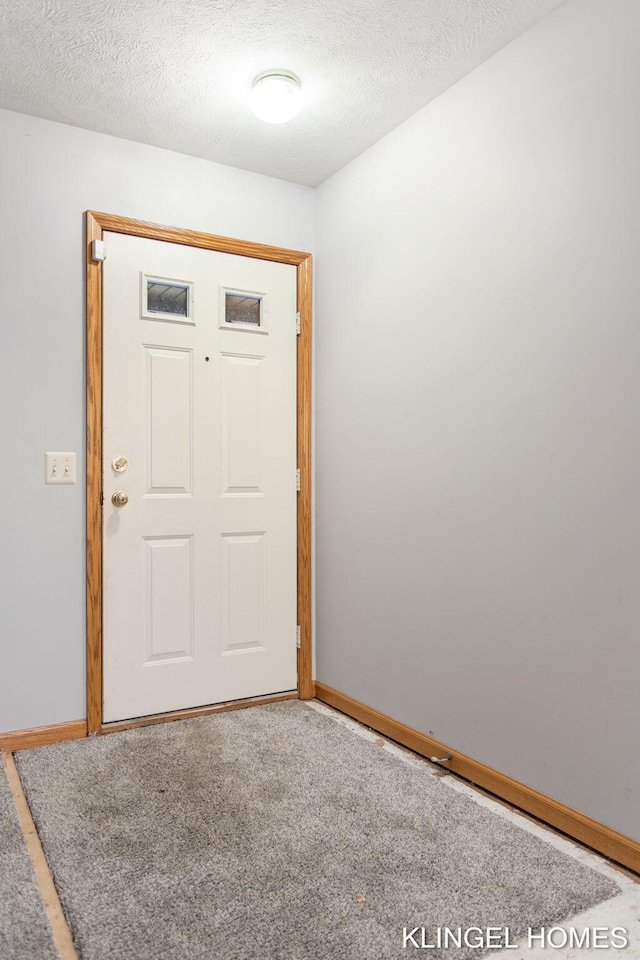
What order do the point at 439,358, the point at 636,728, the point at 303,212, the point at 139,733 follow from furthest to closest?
the point at 303,212
the point at 139,733
the point at 439,358
the point at 636,728

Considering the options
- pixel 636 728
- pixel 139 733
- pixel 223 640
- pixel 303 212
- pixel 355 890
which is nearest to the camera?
pixel 355 890

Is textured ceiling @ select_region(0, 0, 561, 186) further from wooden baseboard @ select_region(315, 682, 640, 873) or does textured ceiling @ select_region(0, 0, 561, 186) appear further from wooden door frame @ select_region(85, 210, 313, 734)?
wooden baseboard @ select_region(315, 682, 640, 873)

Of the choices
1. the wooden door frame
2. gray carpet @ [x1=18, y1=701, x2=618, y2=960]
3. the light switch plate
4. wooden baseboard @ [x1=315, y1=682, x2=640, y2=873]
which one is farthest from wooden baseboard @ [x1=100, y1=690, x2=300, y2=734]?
the light switch plate

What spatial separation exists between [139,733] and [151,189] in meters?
2.25

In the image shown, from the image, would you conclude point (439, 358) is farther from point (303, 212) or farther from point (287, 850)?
point (287, 850)

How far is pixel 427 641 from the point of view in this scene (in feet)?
8.23

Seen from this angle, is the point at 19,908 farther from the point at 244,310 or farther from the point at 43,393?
the point at 244,310

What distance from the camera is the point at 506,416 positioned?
85.8 inches

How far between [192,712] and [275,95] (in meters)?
2.43

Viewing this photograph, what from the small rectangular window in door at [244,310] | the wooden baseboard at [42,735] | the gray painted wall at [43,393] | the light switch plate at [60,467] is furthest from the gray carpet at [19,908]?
the small rectangular window in door at [244,310]

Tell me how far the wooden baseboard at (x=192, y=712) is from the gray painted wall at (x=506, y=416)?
1.07ft

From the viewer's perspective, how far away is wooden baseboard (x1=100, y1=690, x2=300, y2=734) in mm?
2730

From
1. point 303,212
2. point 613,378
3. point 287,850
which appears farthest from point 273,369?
point 287,850

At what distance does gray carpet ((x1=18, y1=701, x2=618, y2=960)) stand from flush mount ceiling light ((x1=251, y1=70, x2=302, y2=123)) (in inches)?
90.6
